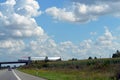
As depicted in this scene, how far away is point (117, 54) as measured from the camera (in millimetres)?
131875

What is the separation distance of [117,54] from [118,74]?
96.6 m

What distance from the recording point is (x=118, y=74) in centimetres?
3641

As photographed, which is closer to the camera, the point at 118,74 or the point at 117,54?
Result: the point at 118,74
